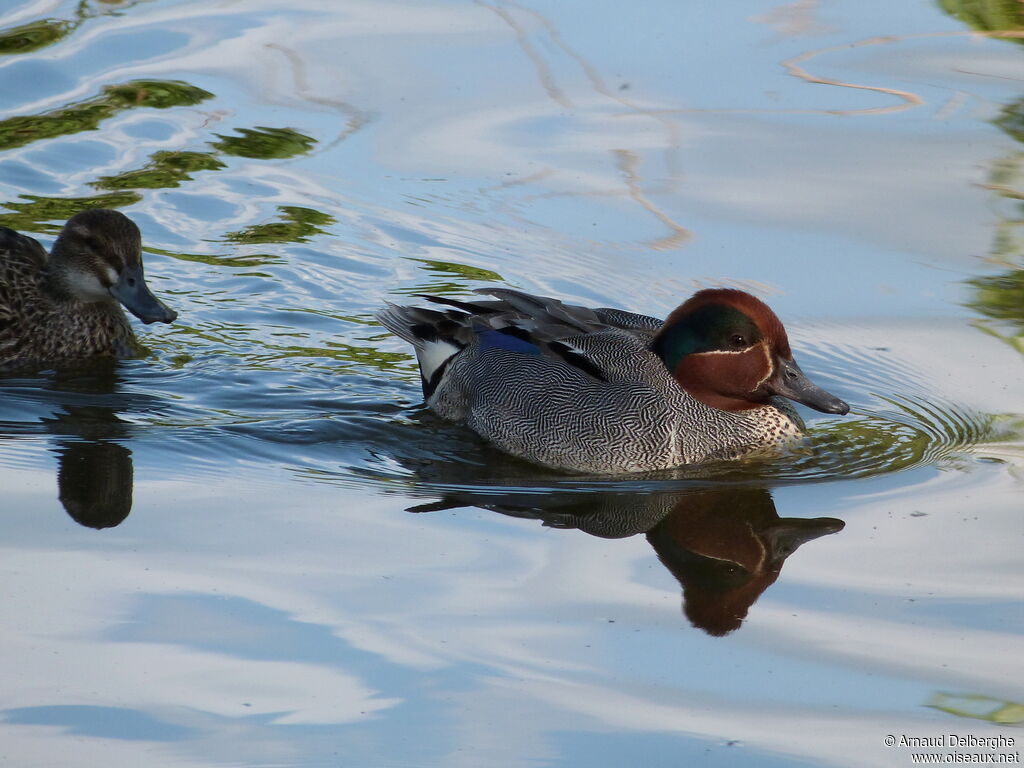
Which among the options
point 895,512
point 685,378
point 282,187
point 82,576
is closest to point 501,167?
point 282,187

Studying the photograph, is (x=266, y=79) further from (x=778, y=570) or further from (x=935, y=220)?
(x=778, y=570)

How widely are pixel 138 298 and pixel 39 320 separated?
2.29ft

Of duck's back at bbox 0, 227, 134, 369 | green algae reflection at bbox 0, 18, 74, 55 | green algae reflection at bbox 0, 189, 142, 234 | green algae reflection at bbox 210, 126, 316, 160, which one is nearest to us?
duck's back at bbox 0, 227, 134, 369

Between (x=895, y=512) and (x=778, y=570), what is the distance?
0.88 meters

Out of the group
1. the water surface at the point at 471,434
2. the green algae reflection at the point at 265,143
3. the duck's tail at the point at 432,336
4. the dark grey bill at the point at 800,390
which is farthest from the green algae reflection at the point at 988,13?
the duck's tail at the point at 432,336

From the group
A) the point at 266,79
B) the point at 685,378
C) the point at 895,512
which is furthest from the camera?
the point at 266,79

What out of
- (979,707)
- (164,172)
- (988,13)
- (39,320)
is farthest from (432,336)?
(988,13)

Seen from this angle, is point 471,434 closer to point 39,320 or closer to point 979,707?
point 39,320

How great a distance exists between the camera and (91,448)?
7.71 m

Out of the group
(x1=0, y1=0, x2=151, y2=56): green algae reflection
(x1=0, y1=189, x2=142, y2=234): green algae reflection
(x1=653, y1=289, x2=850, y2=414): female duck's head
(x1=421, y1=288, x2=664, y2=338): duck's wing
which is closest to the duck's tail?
(x1=421, y1=288, x2=664, y2=338): duck's wing

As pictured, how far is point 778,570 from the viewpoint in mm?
6535

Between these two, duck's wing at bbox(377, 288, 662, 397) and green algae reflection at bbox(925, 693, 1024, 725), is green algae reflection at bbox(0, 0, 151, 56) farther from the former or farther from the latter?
green algae reflection at bbox(925, 693, 1024, 725)

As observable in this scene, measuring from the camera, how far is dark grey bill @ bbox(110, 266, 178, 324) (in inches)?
347

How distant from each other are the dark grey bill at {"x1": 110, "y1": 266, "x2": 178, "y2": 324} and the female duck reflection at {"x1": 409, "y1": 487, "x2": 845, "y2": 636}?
98.7 inches
